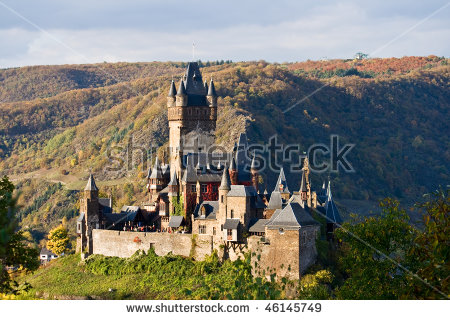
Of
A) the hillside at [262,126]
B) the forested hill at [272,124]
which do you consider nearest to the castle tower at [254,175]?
the forested hill at [272,124]

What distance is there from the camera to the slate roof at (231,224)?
4916 centimetres

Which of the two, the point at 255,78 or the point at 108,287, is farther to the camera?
the point at 255,78

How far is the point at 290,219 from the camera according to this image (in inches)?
1817

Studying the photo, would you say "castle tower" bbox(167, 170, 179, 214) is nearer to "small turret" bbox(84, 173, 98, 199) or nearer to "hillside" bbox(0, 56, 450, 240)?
"small turret" bbox(84, 173, 98, 199)

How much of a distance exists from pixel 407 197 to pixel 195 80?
76530 mm

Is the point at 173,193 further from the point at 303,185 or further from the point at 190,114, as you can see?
the point at 190,114

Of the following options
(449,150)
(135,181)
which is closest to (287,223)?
(135,181)

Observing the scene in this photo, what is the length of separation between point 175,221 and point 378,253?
19294mm

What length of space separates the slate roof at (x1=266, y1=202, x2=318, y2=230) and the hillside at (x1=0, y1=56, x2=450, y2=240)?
157 ft

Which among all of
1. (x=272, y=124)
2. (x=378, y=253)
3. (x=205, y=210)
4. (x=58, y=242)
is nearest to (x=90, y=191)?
(x=205, y=210)

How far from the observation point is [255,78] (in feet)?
533

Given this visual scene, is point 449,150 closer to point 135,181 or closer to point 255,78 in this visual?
point 255,78

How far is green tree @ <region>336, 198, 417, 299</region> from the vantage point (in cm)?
3722
